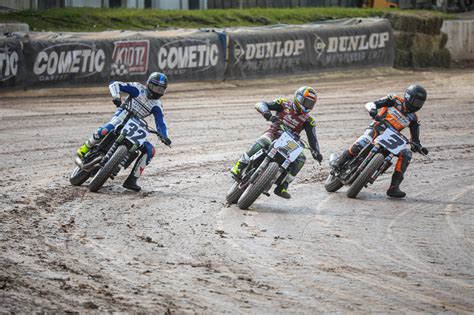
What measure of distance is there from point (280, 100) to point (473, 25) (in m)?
27.2

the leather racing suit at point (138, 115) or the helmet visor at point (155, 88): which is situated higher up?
the helmet visor at point (155, 88)

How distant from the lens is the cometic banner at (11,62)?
25.2 metres

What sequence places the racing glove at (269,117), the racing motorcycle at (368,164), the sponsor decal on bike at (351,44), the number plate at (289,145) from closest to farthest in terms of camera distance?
the number plate at (289,145), the racing glove at (269,117), the racing motorcycle at (368,164), the sponsor decal on bike at (351,44)

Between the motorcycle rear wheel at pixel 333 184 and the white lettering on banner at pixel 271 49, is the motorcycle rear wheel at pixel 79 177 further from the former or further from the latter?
the white lettering on banner at pixel 271 49

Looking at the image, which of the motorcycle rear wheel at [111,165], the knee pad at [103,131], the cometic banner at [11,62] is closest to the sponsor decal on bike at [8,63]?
the cometic banner at [11,62]

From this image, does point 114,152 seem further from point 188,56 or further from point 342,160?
point 188,56

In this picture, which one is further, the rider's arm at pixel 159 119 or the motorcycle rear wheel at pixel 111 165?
the rider's arm at pixel 159 119

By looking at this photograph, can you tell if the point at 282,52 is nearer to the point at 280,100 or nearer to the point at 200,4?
the point at 200,4

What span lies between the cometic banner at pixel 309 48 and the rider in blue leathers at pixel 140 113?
50.7ft

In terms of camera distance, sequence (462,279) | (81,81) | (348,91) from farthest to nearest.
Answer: (348,91) → (81,81) → (462,279)

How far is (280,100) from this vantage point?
14.2m

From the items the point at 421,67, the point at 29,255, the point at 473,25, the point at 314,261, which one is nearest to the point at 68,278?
the point at 29,255

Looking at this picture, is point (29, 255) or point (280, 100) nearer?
point (29, 255)

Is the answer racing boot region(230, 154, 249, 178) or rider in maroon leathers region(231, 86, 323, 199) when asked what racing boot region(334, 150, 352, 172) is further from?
racing boot region(230, 154, 249, 178)
